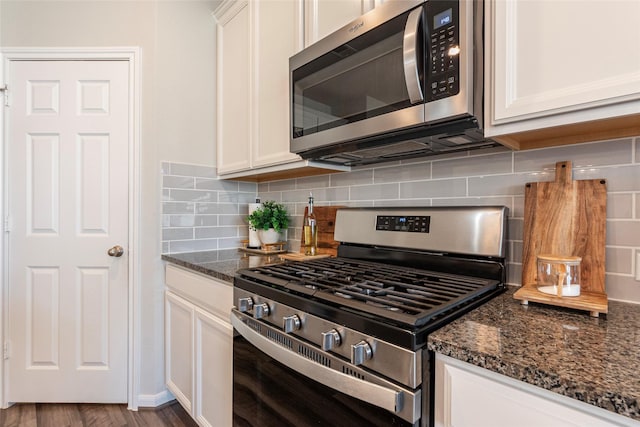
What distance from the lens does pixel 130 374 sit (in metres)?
1.96

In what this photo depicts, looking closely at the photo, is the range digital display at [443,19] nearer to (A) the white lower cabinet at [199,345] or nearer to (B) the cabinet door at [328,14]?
(B) the cabinet door at [328,14]

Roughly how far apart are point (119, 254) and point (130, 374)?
2.36ft

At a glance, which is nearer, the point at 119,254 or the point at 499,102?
the point at 499,102

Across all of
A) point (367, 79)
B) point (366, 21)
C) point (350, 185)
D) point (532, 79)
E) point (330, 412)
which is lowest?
point (330, 412)

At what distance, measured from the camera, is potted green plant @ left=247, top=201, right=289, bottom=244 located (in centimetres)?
199

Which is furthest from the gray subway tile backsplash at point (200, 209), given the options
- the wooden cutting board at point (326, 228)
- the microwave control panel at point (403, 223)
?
the microwave control panel at point (403, 223)

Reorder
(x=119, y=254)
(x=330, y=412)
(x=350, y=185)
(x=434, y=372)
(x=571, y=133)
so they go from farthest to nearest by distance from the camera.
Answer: (x=119, y=254) → (x=350, y=185) → (x=571, y=133) → (x=330, y=412) → (x=434, y=372)

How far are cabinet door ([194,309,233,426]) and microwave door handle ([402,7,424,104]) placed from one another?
44.6 inches

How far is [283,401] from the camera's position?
1021mm

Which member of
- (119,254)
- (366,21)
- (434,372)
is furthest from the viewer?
(119,254)

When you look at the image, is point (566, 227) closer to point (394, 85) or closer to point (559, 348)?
point (559, 348)

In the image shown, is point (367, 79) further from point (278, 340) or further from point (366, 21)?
point (278, 340)

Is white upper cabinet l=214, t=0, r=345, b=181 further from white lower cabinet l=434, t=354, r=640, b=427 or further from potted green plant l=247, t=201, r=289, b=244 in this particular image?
white lower cabinet l=434, t=354, r=640, b=427

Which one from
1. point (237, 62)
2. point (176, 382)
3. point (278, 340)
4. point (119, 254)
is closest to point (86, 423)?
point (176, 382)
